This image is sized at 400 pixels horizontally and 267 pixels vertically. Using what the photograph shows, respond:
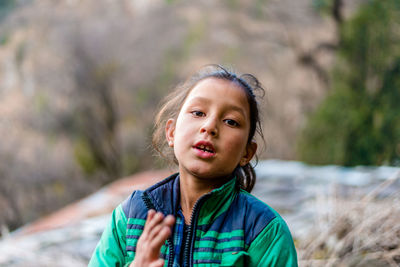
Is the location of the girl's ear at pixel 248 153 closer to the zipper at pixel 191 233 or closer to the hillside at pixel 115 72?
the zipper at pixel 191 233

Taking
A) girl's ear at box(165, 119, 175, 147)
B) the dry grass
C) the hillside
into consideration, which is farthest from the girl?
the hillside

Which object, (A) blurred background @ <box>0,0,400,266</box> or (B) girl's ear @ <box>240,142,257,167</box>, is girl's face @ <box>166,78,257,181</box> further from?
(A) blurred background @ <box>0,0,400,266</box>

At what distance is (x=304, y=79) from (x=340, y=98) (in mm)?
1174

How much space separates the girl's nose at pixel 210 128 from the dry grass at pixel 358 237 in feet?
3.10

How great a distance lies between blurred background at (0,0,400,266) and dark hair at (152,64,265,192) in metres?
3.34

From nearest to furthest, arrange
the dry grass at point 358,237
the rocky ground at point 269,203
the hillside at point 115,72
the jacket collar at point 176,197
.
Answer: the jacket collar at point 176,197 → the dry grass at point 358,237 → the rocky ground at point 269,203 → the hillside at point 115,72

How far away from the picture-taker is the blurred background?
5.26 meters

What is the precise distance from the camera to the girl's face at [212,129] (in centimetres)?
130

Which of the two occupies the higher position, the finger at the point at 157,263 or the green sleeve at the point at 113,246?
the finger at the point at 157,263

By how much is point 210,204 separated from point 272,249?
0.24 m

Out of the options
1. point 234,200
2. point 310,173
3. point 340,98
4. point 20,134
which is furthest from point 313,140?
point 234,200

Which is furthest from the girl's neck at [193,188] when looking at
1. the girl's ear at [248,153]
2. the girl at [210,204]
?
the girl's ear at [248,153]

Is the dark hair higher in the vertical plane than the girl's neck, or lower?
higher

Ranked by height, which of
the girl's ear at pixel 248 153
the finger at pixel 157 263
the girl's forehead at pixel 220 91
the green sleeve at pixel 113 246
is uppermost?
the girl's forehead at pixel 220 91
